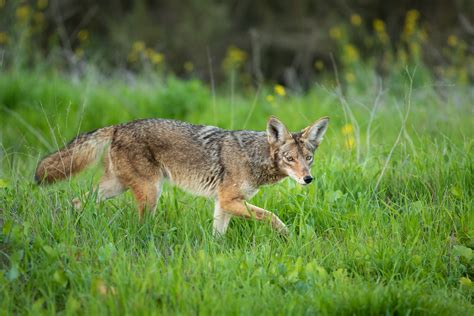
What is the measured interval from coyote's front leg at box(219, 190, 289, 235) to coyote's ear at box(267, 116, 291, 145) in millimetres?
700

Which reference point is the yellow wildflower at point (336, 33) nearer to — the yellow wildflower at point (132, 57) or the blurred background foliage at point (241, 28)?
the blurred background foliage at point (241, 28)

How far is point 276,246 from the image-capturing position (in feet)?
18.9

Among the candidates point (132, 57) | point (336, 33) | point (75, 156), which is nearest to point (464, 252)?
point (75, 156)

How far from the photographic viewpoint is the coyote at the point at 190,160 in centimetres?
639

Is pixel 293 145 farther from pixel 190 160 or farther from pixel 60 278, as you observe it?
pixel 60 278

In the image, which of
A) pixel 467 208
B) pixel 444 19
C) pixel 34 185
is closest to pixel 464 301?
pixel 467 208

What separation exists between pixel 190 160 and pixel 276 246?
5.06 ft

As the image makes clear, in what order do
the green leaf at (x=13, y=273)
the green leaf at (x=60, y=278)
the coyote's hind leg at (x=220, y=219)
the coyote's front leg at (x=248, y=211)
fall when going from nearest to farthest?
the green leaf at (x=13, y=273)
the green leaf at (x=60, y=278)
the coyote's front leg at (x=248, y=211)
the coyote's hind leg at (x=220, y=219)

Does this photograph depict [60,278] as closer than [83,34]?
Yes

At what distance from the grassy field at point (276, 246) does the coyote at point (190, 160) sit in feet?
0.62

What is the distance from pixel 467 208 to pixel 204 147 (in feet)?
8.91

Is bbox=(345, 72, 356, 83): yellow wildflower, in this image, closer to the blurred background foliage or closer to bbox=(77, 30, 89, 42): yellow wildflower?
bbox=(77, 30, 89, 42): yellow wildflower

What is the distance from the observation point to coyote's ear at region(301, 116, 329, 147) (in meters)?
6.46

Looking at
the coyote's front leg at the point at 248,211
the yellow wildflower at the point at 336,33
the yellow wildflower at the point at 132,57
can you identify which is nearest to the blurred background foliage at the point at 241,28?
the yellow wildflower at the point at 336,33
